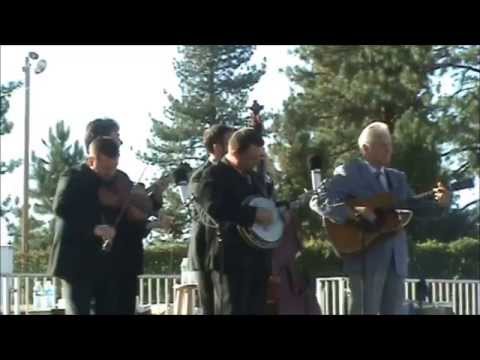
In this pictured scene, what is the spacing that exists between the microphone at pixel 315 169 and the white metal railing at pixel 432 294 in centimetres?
39

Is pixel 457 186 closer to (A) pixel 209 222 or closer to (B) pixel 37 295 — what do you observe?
(A) pixel 209 222

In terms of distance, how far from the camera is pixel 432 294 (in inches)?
190

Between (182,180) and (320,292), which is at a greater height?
(182,180)

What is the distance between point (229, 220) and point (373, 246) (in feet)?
1.97

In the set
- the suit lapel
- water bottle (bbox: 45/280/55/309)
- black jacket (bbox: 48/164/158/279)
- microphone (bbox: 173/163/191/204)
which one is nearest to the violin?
black jacket (bbox: 48/164/158/279)

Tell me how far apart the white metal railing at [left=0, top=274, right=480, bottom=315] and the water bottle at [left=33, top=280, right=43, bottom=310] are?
0.05ft

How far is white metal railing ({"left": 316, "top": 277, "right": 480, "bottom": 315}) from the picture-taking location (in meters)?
4.75

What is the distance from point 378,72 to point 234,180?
0.85 m

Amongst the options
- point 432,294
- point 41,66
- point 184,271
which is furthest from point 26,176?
point 432,294

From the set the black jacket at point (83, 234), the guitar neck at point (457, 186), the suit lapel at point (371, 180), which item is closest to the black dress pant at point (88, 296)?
the black jacket at point (83, 234)

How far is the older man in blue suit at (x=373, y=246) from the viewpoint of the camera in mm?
4715

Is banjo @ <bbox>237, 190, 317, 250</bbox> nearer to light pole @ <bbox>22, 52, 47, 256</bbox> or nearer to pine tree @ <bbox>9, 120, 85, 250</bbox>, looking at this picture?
pine tree @ <bbox>9, 120, 85, 250</bbox>

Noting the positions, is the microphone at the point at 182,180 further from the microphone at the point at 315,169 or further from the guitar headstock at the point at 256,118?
the microphone at the point at 315,169
